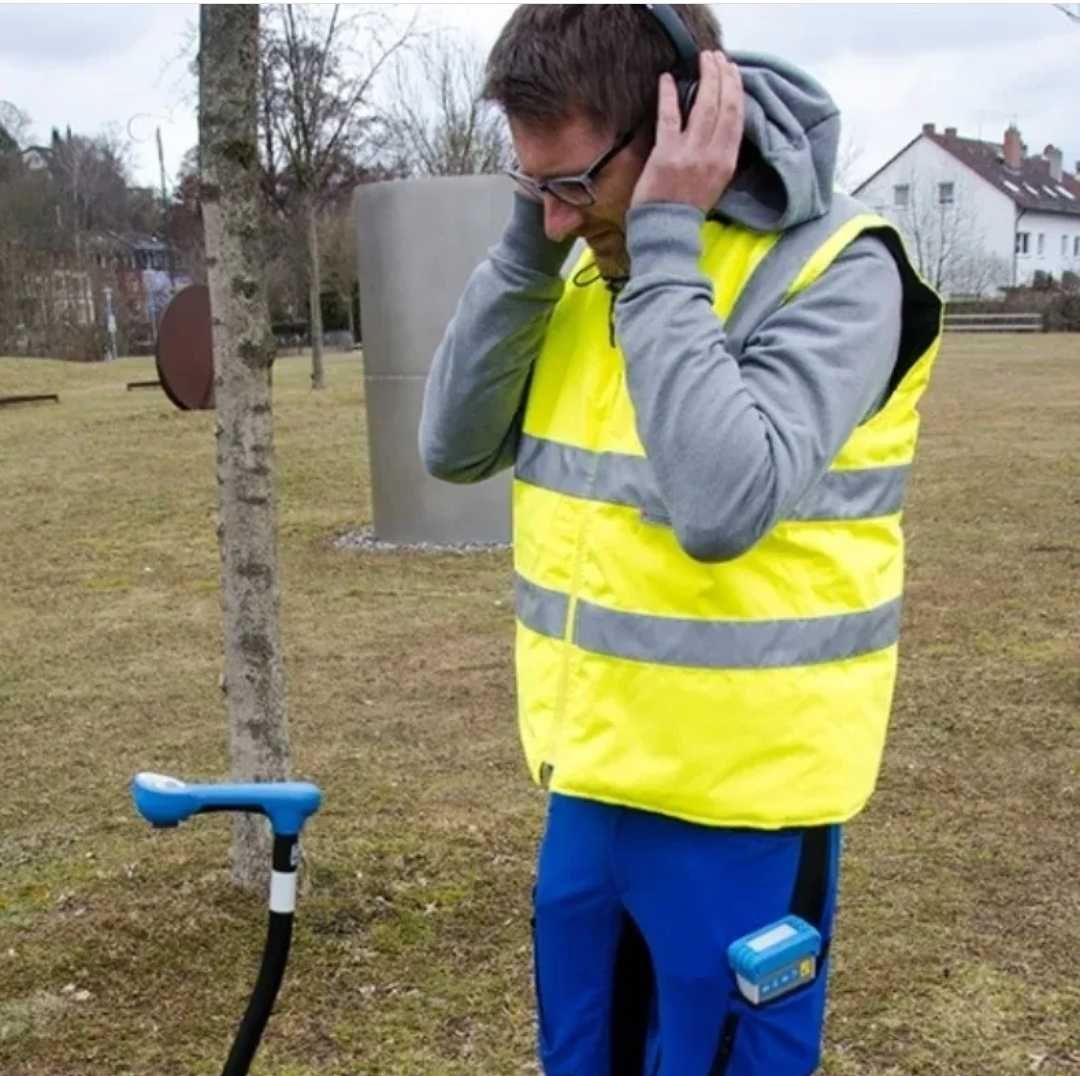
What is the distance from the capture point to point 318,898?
374 centimetres

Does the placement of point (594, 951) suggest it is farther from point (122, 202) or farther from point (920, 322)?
point (122, 202)

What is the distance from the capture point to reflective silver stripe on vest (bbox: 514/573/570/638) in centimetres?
181

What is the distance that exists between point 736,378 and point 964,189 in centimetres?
6376

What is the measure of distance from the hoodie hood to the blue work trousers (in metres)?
0.74

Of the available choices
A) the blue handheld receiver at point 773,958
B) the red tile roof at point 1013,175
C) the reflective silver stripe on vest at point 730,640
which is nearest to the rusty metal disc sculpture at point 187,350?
the reflective silver stripe on vest at point 730,640

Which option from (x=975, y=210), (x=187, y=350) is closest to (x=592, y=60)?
(x=187, y=350)

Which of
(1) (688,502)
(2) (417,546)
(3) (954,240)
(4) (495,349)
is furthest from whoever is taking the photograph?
(3) (954,240)

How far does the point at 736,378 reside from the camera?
1.52m

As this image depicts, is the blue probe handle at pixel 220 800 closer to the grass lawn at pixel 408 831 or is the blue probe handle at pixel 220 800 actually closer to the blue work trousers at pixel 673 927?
the blue work trousers at pixel 673 927

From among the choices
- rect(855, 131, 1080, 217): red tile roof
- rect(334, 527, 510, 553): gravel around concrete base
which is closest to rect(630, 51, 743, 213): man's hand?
rect(334, 527, 510, 553): gravel around concrete base

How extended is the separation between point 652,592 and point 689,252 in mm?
398

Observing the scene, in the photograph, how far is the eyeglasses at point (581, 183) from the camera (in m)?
1.63

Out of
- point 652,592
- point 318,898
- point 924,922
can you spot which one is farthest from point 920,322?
point 318,898

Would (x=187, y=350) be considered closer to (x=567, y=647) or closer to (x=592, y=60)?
(x=567, y=647)
